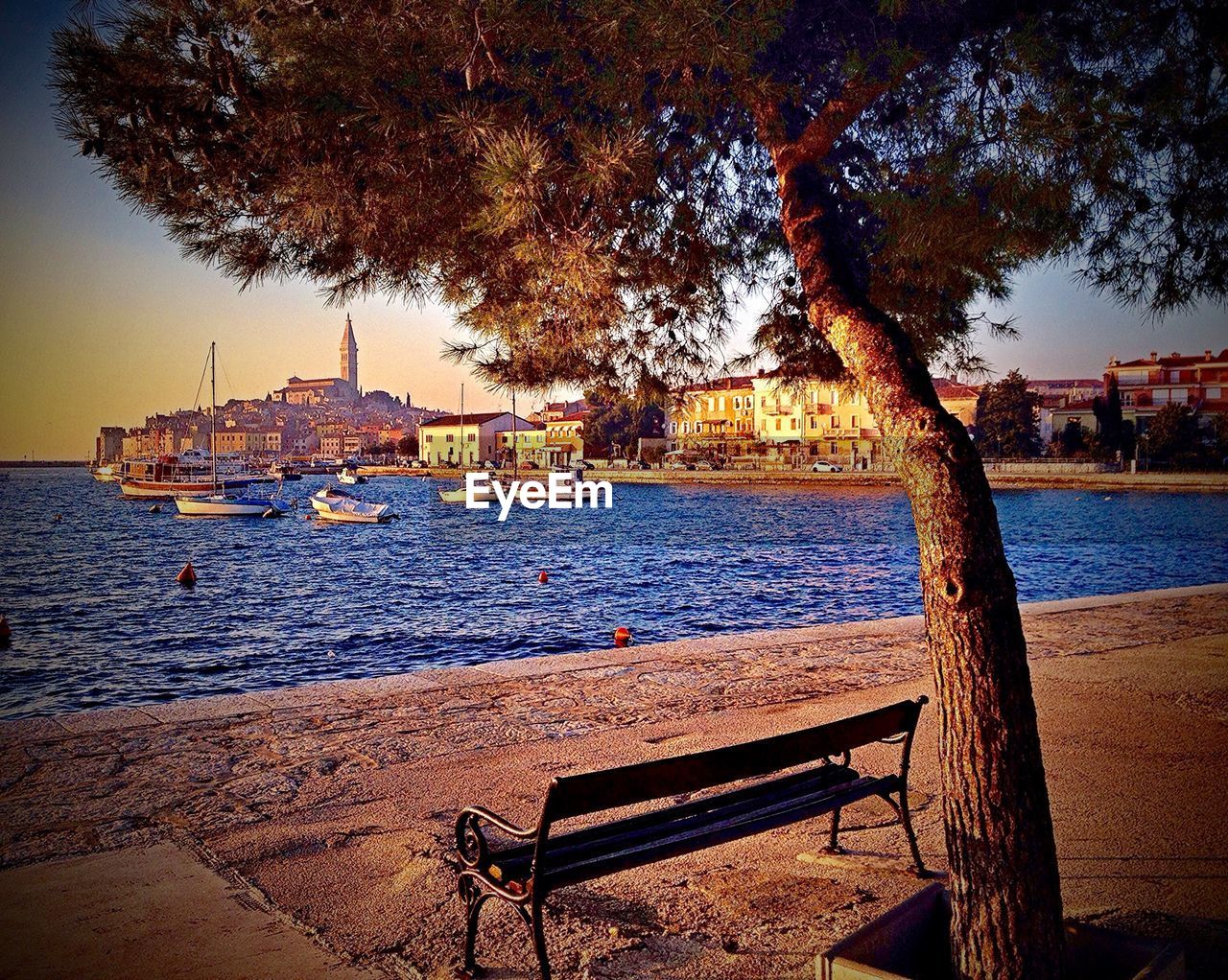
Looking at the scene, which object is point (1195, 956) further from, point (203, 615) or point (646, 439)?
point (646, 439)

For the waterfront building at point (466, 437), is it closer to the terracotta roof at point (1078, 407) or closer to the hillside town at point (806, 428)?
the hillside town at point (806, 428)

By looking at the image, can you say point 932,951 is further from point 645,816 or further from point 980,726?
point 645,816

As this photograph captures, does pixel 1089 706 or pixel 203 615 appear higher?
pixel 1089 706

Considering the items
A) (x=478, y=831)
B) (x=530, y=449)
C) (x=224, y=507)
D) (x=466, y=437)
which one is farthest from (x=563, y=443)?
(x=478, y=831)

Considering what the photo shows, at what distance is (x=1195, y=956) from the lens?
317cm

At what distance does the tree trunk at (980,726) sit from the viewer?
9.15 ft

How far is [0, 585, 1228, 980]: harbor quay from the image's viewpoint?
11.1 ft

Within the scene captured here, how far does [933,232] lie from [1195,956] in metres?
2.87

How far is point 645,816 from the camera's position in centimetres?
350

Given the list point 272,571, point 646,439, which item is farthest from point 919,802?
point 646,439

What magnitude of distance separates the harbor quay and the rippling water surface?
984cm

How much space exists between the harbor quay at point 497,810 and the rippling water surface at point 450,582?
9842 mm

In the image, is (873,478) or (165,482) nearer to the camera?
(165,482)

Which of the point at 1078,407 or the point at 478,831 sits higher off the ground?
the point at 1078,407
